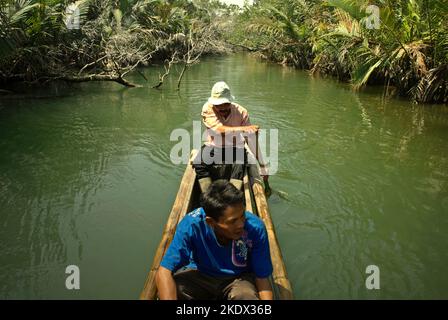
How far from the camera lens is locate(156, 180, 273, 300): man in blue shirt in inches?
92.7

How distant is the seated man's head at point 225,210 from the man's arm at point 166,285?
0.42m

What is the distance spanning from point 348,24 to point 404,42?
1.81 m

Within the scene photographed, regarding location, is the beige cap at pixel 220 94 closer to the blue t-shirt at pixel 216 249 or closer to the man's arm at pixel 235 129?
the man's arm at pixel 235 129

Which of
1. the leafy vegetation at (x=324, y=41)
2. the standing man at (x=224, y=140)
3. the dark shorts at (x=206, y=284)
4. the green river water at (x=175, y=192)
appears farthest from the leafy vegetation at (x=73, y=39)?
the dark shorts at (x=206, y=284)

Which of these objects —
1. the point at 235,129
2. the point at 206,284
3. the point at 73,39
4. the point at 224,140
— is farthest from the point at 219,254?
the point at 73,39

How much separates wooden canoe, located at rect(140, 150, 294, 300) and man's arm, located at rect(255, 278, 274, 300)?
0.58 feet

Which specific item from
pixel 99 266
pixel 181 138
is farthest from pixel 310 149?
pixel 99 266

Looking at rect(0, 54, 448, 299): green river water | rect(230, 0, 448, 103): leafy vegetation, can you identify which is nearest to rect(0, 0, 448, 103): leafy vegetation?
rect(230, 0, 448, 103): leafy vegetation

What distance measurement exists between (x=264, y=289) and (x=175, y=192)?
11.3 feet

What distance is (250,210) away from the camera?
13.1 ft

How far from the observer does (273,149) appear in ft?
25.7

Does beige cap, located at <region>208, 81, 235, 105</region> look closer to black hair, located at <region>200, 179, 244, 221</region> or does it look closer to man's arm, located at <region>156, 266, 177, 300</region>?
black hair, located at <region>200, 179, 244, 221</region>

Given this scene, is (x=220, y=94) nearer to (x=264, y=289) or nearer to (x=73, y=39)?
(x=264, y=289)

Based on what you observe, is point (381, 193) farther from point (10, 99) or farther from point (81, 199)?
point (10, 99)
